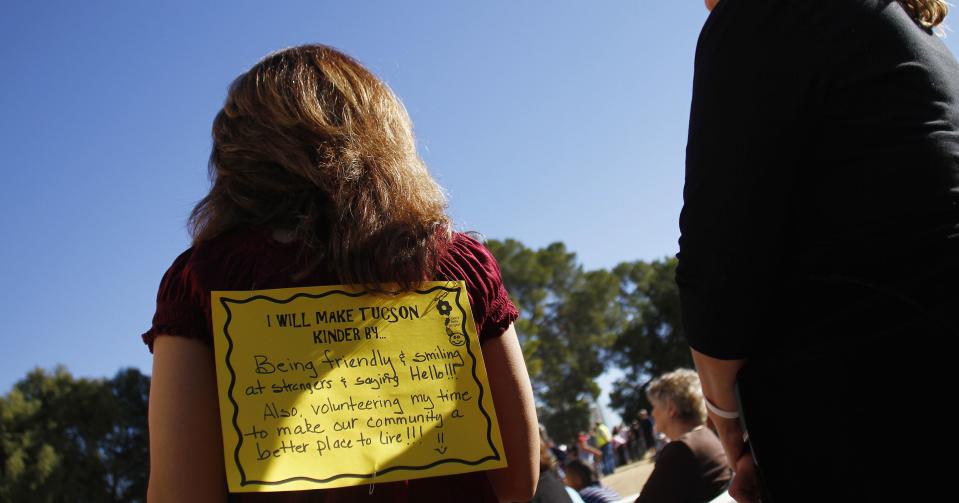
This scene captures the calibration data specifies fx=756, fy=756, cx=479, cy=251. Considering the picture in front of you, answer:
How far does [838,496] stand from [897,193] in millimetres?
468

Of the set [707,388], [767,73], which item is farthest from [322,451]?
[767,73]

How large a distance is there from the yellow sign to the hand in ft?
1.41

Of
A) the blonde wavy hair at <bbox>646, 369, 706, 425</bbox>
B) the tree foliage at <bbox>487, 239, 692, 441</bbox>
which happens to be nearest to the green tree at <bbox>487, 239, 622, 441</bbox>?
the tree foliage at <bbox>487, 239, 692, 441</bbox>

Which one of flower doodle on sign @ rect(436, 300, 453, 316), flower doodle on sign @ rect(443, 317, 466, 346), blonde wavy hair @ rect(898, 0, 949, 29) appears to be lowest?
flower doodle on sign @ rect(443, 317, 466, 346)

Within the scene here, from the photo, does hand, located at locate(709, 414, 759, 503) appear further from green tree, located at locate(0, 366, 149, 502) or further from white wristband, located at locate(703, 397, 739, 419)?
green tree, located at locate(0, 366, 149, 502)

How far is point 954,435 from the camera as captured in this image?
109 cm

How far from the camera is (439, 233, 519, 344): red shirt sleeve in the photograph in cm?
162

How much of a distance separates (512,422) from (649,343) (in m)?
47.5

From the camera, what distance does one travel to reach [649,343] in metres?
47.5

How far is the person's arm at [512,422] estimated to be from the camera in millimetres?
1593

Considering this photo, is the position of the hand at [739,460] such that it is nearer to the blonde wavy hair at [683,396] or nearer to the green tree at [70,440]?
the blonde wavy hair at [683,396]

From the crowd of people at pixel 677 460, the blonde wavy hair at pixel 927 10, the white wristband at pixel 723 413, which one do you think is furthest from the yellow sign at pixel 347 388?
the crowd of people at pixel 677 460

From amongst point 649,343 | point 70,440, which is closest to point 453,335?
point 70,440

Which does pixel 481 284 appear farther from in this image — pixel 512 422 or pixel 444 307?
pixel 512 422
